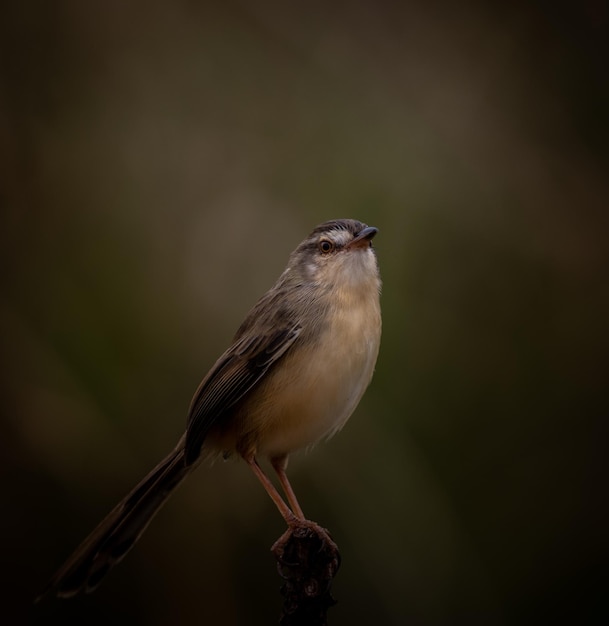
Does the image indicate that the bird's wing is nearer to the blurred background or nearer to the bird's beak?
the bird's beak

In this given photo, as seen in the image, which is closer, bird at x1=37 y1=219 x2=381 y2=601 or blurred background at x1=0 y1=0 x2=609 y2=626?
bird at x1=37 y1=219 x2=381 y2=601

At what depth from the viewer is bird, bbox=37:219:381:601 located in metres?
3.58

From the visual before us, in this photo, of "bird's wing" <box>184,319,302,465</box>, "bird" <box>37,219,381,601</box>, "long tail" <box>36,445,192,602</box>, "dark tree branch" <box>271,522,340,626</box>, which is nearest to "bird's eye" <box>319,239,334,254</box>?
"bird" <box>37,219,381,601</box>

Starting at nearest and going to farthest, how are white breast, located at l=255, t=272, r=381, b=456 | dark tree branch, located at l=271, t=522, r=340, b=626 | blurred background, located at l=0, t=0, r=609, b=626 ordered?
dark tree branch, located at l=271, t=522, r=340, b=626 → white breast, located at l=255, t=272, r=381, b=456 → blurred background, located at l=0, t=0, r=609, b=626

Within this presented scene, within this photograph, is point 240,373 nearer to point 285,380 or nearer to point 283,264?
point 285,380

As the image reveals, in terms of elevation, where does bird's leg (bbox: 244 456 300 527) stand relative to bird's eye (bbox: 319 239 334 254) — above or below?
below

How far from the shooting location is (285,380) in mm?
3596

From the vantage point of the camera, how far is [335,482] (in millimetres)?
4797

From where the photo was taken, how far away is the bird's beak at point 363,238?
371 centimetres

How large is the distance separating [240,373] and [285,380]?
0.23 m

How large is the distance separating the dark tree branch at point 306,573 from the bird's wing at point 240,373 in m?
0.63

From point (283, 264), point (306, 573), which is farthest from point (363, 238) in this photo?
point (306, 573)

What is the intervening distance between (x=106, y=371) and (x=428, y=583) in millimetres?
2339

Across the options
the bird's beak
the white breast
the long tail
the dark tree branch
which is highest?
the bird's beak
